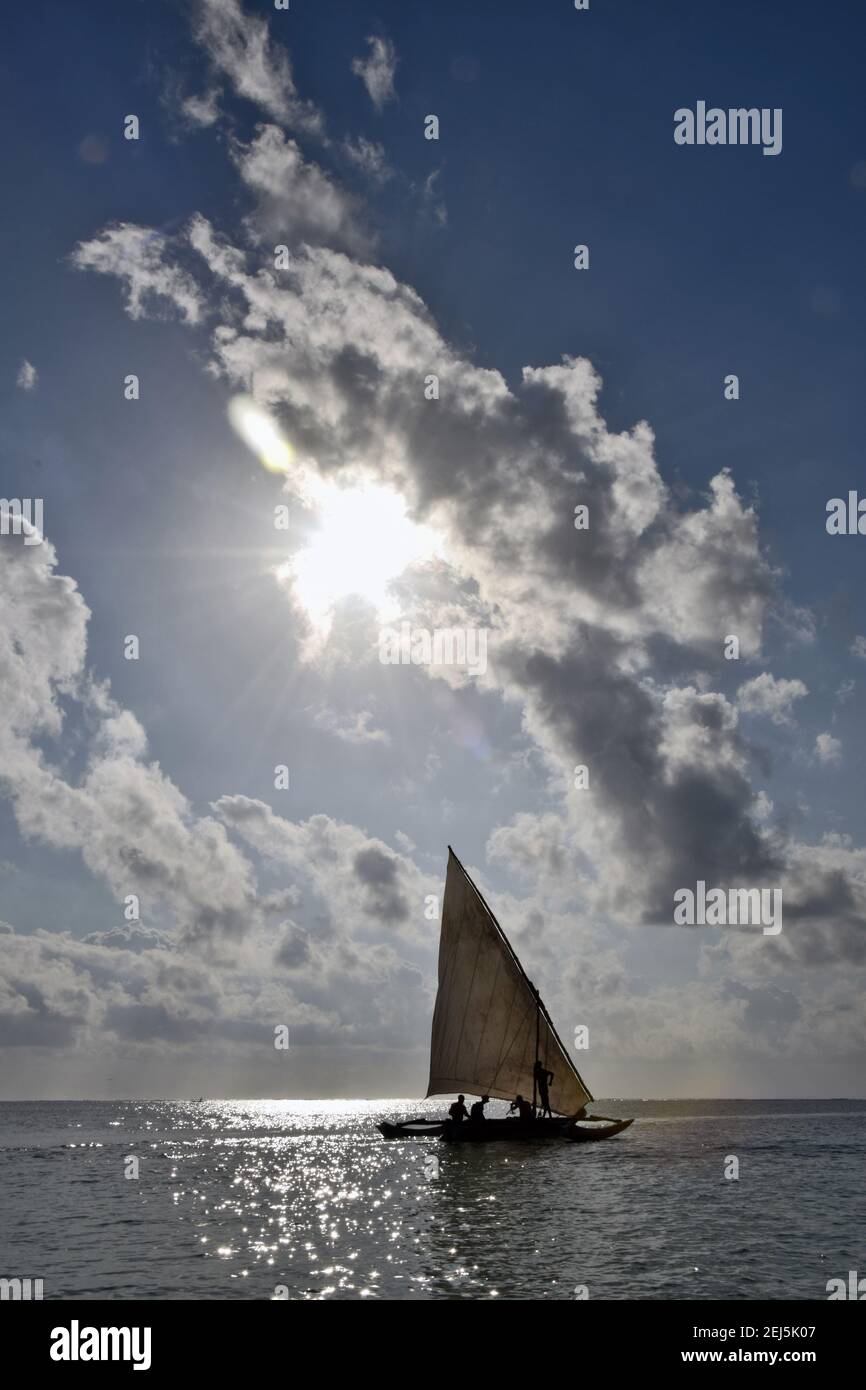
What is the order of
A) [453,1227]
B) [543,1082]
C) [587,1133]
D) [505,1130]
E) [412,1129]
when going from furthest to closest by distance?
[412,1129] < [587,1133] < [543,1082] < [505,1130] < [453,1227]

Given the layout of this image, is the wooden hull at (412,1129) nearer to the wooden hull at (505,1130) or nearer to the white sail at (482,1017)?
the wooden hull at (505,1130)

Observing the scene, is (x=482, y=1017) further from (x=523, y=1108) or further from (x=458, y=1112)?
(x=458, y=1112)

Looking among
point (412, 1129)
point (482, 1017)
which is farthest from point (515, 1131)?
point (412, 1129)

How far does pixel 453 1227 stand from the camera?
1467 inches

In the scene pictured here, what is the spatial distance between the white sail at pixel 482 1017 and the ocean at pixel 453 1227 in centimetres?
461

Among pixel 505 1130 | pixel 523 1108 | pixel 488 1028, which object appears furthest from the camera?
pixel 505 1130

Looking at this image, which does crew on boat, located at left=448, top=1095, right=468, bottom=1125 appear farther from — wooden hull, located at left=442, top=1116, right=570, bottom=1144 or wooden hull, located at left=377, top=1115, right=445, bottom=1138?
wooden hull, located at left=377, top=1115, right=445, bottom=1138

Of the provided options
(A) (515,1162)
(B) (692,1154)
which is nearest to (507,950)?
(A) (515,1162)

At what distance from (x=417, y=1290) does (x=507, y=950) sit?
131 ft

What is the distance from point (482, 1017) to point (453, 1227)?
95.0 ft

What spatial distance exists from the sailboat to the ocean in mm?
A: 3069

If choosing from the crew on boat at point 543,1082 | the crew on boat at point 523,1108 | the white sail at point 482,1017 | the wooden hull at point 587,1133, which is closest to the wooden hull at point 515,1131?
the wooden hull at point 587,1133
